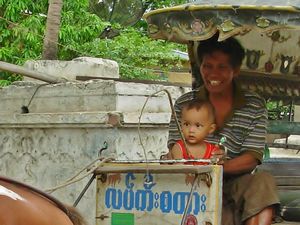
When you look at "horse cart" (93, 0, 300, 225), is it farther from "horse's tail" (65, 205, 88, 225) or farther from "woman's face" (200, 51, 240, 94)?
"horse's tail" (65, 205, 88, 225)

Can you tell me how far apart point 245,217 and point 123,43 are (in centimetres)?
1039

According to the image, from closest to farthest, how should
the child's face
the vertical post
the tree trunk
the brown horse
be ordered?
the brown horse < the child's face < the vertical post < the tree trunk

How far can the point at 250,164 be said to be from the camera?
4520 millimetres

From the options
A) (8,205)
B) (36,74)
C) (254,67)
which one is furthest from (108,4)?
(8,205)

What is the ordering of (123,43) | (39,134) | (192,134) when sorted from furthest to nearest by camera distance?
(123,43) < (39,134) < (192,134)

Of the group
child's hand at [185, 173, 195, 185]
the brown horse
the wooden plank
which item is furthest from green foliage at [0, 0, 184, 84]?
the brown horse

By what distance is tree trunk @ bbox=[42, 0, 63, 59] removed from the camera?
31.3ft

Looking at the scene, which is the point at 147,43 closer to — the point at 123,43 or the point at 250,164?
the point at 123,43

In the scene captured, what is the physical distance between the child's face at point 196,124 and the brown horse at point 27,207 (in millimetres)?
1331

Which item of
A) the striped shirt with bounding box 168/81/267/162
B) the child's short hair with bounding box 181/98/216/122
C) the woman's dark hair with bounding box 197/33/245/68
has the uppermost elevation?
the woman's dark hair with bounding box 197/33/245/68

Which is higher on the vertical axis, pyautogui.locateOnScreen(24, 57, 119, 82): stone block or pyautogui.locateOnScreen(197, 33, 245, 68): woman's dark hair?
pyautogui.locateOnScreen(197, 33, 245, 68): woman's dark hair

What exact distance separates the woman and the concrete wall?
1.94 m

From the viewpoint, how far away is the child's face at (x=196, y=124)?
14.4 ft

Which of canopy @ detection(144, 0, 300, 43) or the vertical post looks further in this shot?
the vertical post
